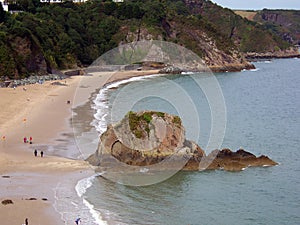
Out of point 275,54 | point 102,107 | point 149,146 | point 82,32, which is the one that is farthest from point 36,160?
point 275,54

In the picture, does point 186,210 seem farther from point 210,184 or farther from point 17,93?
point 17,93

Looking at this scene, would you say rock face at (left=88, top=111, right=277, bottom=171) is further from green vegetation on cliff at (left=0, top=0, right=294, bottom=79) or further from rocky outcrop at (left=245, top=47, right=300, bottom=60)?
rocky outcrop at (left=245, top=47, right=300, bottom=60)

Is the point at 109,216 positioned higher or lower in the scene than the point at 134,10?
lower

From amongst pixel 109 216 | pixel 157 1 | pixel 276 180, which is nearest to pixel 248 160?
pixel 276 180

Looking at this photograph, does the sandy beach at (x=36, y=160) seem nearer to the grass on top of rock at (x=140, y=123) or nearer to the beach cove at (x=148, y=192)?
the beach cove at (x=148, y=192)

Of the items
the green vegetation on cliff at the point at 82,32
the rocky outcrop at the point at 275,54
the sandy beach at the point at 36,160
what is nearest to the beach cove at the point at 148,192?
the sandy beach at the point at 36,160

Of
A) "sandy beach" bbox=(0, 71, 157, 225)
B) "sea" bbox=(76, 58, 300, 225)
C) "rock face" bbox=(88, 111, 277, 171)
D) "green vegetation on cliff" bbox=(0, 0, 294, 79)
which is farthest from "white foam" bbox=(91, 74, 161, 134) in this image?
"green vegetation on cliff" bbox=(0, 0, 294, 79)
